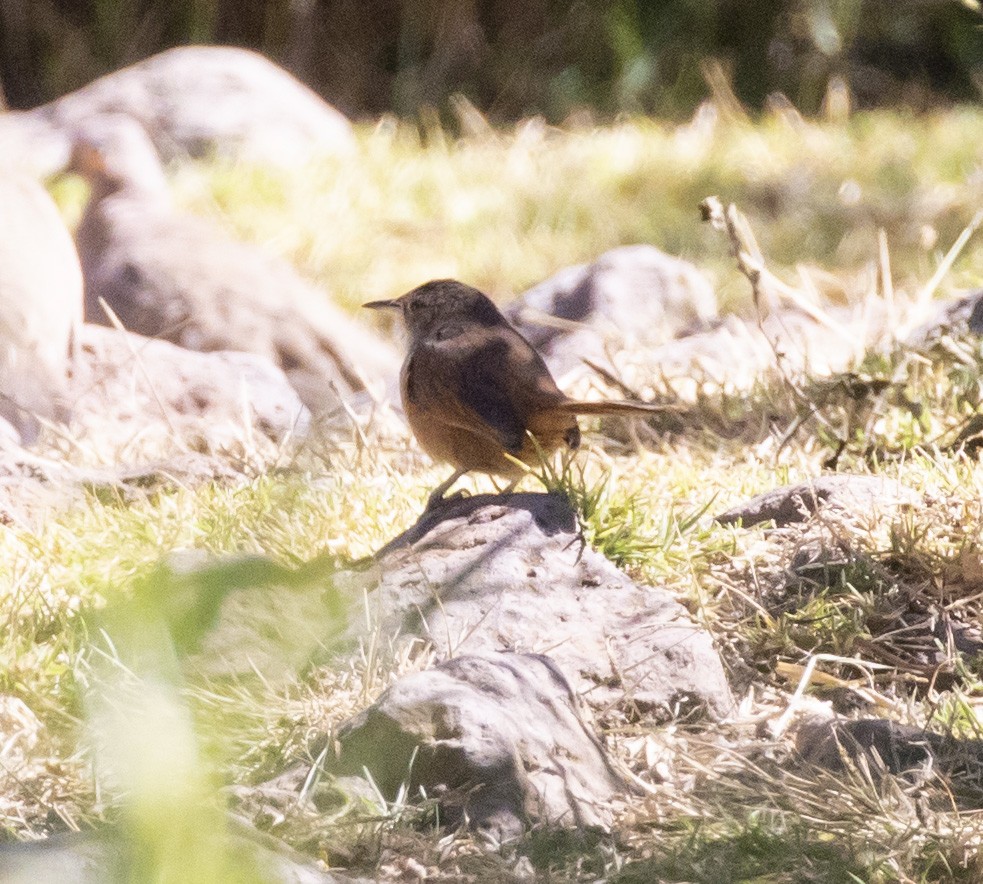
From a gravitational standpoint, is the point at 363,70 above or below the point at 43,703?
below

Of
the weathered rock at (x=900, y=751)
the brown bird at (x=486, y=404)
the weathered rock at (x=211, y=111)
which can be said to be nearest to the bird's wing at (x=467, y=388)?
the brown bird at (x=486, y=404)

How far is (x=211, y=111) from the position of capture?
9.65 metres

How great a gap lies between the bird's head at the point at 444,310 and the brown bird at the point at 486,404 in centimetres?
9

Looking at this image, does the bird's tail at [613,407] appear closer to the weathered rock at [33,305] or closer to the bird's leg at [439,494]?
the bird's leg at [439,494]

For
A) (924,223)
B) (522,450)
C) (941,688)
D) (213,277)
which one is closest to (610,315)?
(213,277)

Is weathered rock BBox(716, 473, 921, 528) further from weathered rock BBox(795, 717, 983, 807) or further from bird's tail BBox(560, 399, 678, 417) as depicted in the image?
weathered rock BBox(795, 717, 983, 807)

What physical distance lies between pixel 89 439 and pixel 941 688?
293 cm

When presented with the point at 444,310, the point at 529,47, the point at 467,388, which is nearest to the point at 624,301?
the point at 444,310

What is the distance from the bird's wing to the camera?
11.2 feet

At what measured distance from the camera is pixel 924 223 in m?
7.97

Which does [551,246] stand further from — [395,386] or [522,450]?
[522,450]

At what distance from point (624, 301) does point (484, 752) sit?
14.2ft

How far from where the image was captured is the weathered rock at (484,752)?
2.42 metres

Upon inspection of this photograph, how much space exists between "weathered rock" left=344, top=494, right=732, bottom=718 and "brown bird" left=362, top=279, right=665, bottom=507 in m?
0.21
